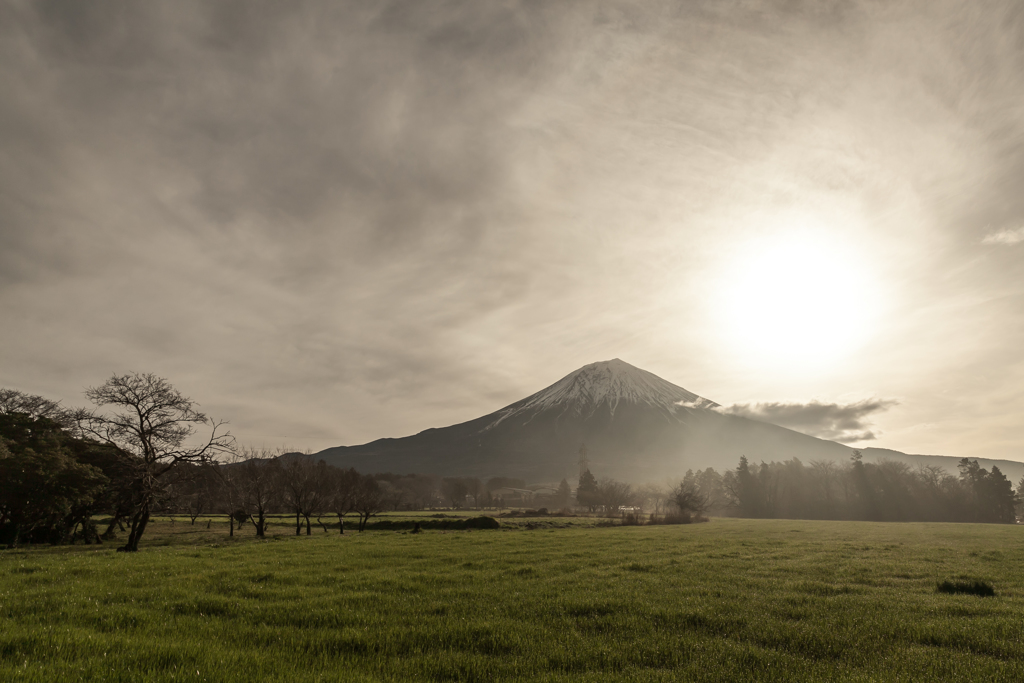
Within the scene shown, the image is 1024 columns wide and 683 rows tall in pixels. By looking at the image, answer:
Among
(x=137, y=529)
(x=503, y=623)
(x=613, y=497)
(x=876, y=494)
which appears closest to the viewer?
(x=503, y=623)

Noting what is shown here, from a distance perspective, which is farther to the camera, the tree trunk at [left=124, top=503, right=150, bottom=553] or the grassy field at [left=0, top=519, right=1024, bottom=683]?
the tree trunk at [left=124, top=503, right=150, bottom=553]

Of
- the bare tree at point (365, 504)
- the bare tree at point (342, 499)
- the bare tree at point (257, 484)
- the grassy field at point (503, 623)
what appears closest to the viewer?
the grassy field at point (503, 623)

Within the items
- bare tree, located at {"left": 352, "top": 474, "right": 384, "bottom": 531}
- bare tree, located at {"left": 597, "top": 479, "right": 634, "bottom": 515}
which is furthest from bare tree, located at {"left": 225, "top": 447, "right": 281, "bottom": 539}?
bare tree, located at {"left": 597, "top": 479, "right": 634, "bottom": 515}

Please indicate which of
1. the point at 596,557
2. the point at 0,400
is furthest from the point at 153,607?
the point at 0,400

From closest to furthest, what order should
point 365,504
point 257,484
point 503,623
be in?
point 503,623 < point 257,484 < point 365,504

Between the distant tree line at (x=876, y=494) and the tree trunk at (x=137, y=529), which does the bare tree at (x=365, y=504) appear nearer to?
the tree trunk at (x=137, y=529)

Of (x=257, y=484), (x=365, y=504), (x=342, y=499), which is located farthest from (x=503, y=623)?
(x=342, y=499)

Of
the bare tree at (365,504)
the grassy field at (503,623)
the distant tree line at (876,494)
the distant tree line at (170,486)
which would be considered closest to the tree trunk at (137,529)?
the distant tree line at (170,486)

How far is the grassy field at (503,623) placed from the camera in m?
8.50

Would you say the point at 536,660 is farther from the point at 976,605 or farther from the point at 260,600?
the point at 976,605

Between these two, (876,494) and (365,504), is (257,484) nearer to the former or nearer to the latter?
(365,504)

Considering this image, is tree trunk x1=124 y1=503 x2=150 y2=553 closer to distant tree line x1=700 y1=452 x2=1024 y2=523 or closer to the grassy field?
the grassy field

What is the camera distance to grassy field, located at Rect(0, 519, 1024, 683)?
850cm

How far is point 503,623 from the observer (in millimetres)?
11336
